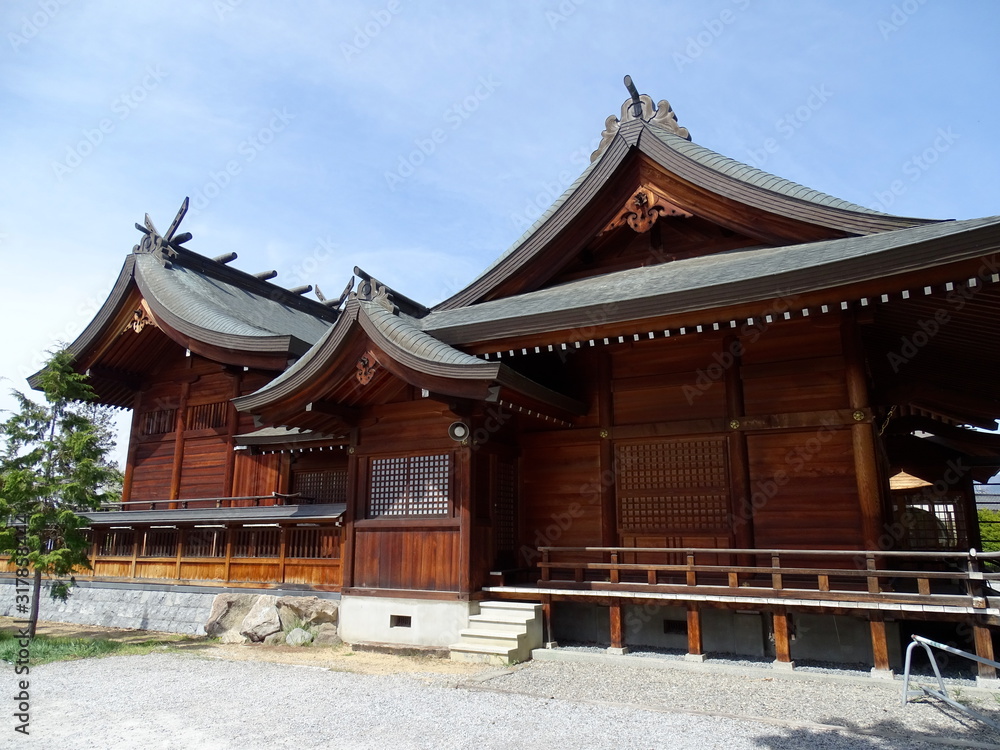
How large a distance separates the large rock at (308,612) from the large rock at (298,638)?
17 cm

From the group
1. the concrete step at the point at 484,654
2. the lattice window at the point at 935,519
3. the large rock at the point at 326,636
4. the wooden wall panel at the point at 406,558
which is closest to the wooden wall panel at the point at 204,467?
the large rock at the point at 326,636

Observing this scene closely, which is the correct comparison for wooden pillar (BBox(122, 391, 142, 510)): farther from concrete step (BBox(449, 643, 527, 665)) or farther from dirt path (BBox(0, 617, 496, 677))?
concrete step (BBox(449, 643, 527, 665))

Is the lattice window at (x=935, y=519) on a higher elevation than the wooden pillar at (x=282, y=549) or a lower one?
higher

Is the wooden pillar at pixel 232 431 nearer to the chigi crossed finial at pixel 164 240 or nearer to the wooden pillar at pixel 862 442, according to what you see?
the chigi crossed finial at pixel 164 240

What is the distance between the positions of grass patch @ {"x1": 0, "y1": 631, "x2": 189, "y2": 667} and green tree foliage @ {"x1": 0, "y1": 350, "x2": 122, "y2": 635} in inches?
23.8

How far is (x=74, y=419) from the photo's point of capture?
12773 mm

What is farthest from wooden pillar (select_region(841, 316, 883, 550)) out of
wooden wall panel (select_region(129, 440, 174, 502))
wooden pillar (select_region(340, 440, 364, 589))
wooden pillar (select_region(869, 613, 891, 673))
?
wooden wall panel (select_region(129, 440, 174, 502))

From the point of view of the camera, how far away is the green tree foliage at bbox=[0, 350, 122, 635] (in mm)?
11984

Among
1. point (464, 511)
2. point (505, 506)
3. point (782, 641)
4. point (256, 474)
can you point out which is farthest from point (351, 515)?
point (782, 641)

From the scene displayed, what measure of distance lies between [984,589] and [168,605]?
45.1 ft

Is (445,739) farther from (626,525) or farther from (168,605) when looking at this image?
(168,605)

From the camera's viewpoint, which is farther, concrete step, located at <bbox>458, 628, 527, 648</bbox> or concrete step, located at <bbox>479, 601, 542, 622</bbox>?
concrete step, located at <bbox>479, 601, 542, 622</bbox>

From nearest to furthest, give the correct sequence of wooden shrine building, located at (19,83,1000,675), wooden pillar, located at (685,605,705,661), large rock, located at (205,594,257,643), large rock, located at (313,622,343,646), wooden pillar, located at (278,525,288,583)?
wooden shrine building, located at (19,83,1000,675) < wooden pillar, located at (685,605,705,661) < large rock, located at (313,622,343,646) < large rock, located at (205,594,257,643) < wooden pillar, located at (278,525,288,583)

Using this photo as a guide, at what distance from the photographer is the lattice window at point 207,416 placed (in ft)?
57.1
